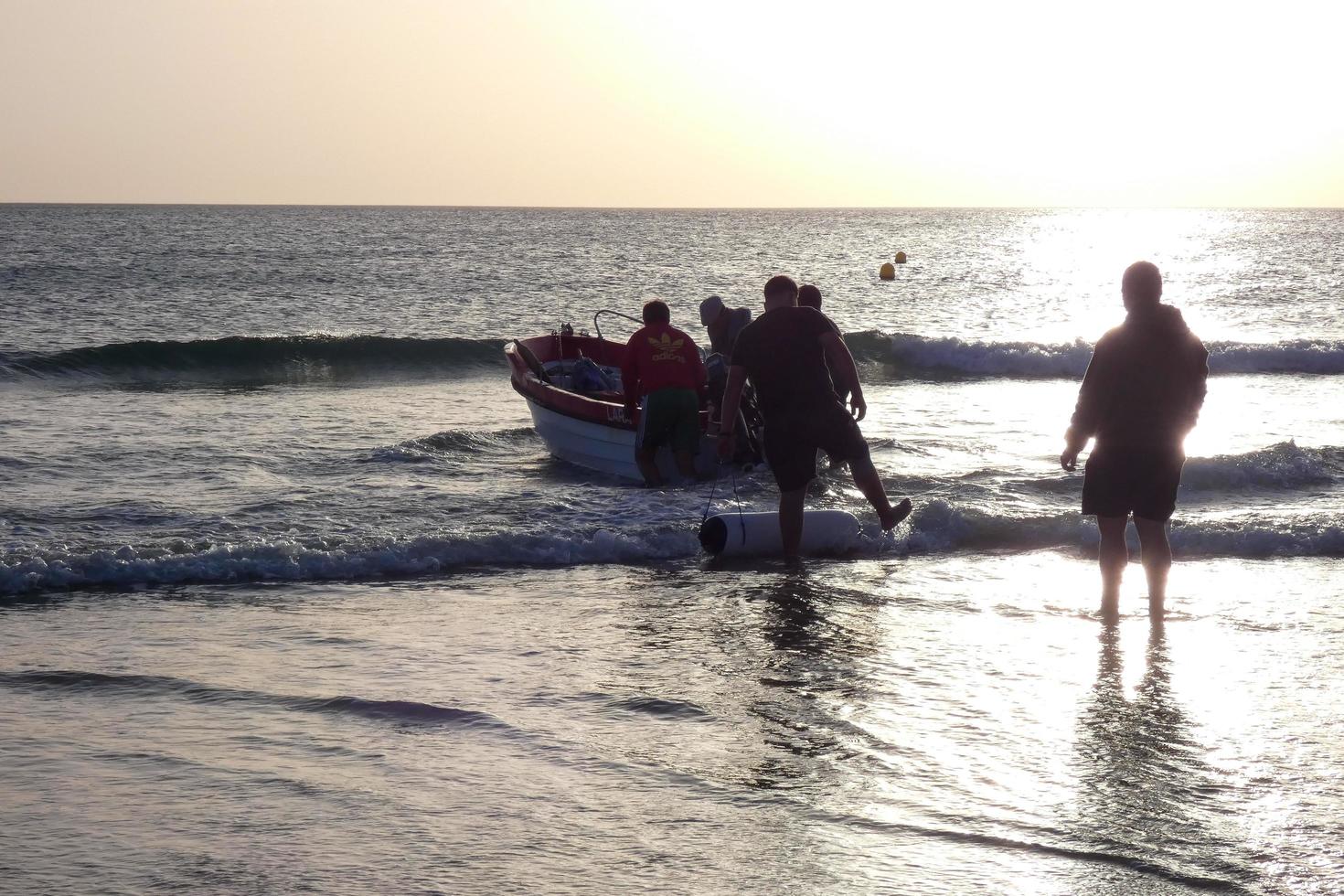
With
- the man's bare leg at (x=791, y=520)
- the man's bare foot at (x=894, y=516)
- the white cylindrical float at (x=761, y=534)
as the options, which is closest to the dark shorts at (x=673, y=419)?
the white cylindrical float at (x=761, y=534)

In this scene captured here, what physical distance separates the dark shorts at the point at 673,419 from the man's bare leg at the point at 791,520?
2.57 metres

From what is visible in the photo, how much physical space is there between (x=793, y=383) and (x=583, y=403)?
15.3 ft

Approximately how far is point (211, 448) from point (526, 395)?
9.38 feet

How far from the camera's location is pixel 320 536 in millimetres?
7887

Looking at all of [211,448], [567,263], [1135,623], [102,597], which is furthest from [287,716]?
[567,263]

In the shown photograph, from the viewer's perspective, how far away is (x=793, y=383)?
692 centimetres

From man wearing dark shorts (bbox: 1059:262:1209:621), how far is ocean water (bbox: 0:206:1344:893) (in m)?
0.60

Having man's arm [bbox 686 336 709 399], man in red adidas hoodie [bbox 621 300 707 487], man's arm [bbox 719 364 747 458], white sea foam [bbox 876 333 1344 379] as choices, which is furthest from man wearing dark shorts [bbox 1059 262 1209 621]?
white sea foam [bbox 876 333 1344 379]

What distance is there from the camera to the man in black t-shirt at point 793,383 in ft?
22.6

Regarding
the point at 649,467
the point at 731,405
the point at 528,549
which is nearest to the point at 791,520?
the point at 731,405

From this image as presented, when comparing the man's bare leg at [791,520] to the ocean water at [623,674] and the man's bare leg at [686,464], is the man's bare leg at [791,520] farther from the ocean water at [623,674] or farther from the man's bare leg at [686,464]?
the man's bare leg at [686,464]

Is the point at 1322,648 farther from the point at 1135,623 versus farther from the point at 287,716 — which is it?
the point at 287,716

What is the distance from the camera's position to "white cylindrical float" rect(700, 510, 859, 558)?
744 centimetres

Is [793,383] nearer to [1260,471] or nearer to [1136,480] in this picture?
[1136,480]
